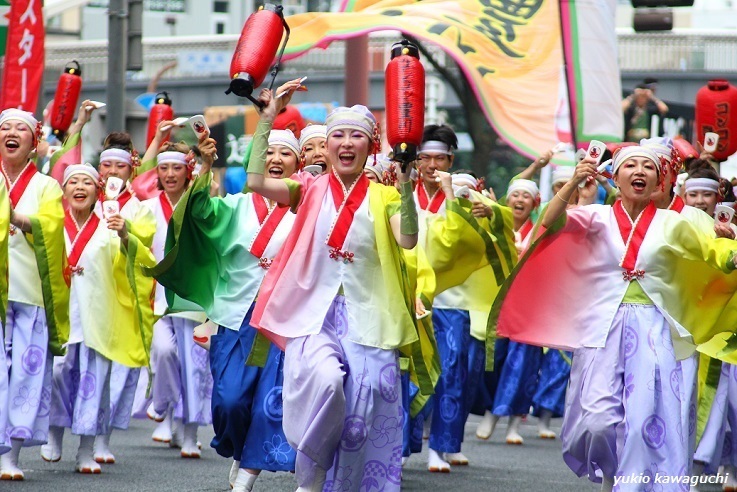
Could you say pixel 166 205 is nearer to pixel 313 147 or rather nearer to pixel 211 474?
pixel 313 147

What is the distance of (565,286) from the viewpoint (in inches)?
309

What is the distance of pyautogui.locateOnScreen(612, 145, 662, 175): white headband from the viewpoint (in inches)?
299

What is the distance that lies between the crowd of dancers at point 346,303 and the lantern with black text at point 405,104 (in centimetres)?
20

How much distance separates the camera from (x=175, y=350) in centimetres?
1095

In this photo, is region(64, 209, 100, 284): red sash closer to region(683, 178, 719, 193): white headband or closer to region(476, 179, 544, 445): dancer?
region(476, 179, 544, 445): dancer

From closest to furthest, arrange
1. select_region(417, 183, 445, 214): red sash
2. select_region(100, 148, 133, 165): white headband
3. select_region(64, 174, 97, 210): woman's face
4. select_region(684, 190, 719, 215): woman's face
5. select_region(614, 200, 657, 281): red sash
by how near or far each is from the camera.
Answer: select_region(614, 200, 657, 281): red sash → select_region(684, 190, 719, 215): woman's face → select_region(64, 174, 97, 210): woman's face → select_region(417, 183, 445, 214): red sash → select_region(100, 148, 133, 165): white headband

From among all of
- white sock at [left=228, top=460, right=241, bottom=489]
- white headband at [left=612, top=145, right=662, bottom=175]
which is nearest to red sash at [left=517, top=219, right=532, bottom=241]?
white sock at [left=228, top=460, right=241, bottom=489]

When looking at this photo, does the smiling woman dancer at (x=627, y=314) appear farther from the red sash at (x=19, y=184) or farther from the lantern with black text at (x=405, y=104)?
the red sash at (x=19, y=184)

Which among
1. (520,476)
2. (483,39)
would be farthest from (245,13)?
(520,476)

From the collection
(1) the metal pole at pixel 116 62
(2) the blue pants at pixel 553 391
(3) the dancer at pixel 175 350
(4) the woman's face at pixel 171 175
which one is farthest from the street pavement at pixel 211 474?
(1) the metal pole at pixel 116 62

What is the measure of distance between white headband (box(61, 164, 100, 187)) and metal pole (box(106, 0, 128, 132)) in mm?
4997

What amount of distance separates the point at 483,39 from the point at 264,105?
6.26 meters

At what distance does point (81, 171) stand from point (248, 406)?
230 centimetres

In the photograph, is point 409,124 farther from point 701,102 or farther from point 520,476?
point 701,102
